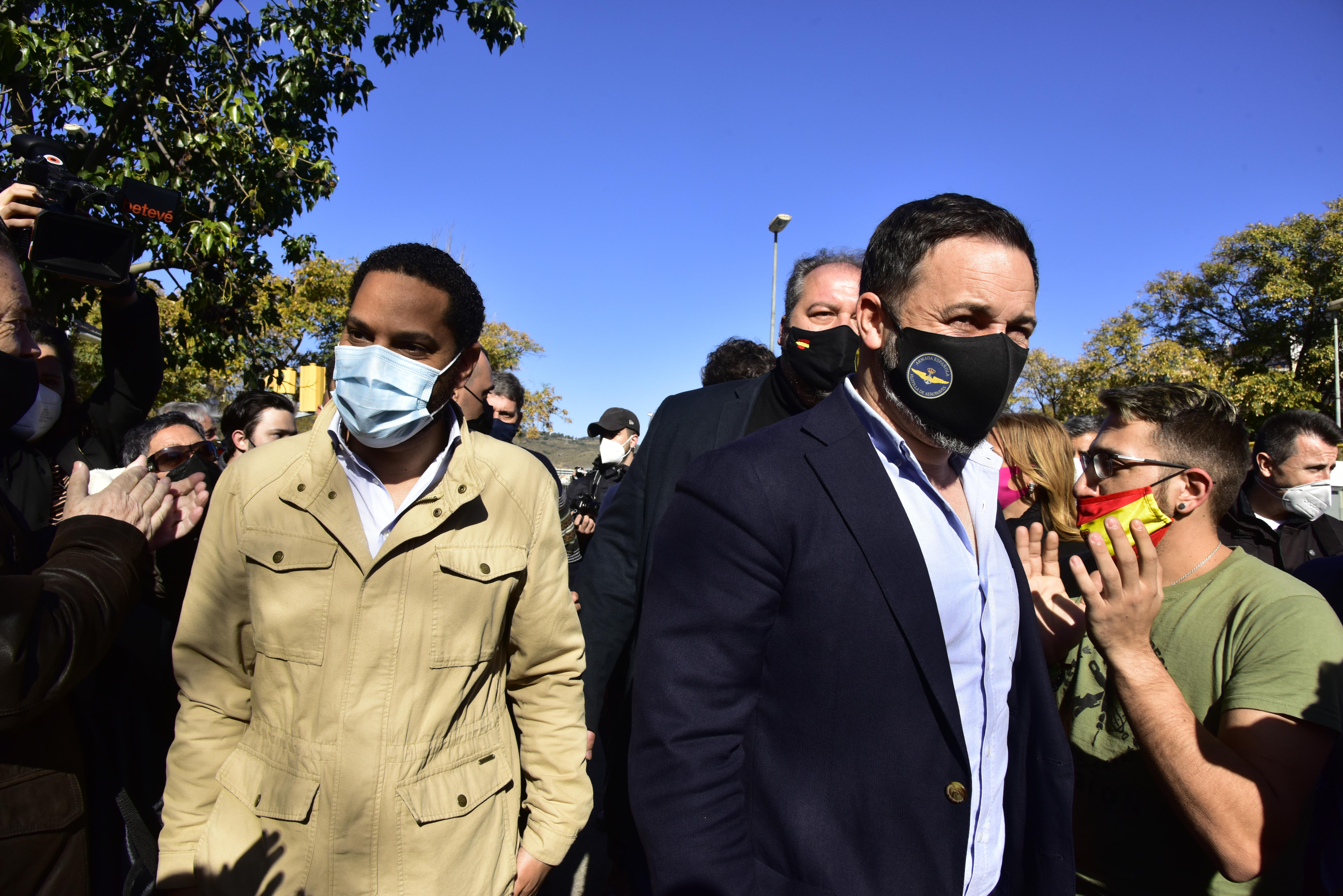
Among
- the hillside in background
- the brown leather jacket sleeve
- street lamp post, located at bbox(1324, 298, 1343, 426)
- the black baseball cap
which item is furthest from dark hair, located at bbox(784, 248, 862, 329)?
street lamp post, located at bbox(1324, 298, 1343, 426)

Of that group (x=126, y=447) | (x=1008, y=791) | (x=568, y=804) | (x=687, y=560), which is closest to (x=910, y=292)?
(x=687, y=560)

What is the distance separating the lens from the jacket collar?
1938mm

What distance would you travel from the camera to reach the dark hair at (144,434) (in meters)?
3.57

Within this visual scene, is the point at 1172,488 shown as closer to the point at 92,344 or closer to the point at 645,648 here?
the point at 645,648

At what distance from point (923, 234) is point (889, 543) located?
716 millimetres

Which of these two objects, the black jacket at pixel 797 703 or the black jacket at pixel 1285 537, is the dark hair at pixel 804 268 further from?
the black jacket at pixel 1285 537

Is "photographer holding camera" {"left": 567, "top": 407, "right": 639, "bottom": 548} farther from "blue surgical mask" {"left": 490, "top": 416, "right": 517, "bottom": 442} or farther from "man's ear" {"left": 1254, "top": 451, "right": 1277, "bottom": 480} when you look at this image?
"man's ear" {"left": 1254, "top": 451, "right": 1277, "bottom": 480}

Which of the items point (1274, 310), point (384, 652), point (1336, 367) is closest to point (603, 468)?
point (384, 652)

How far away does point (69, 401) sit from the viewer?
3.20 metres

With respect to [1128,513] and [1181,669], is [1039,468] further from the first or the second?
[1181,669]

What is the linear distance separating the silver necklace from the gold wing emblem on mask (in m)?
1.25

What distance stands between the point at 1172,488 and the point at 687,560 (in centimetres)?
175

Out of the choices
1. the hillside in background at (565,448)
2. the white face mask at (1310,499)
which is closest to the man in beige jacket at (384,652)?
the white face mask at (1310,499)

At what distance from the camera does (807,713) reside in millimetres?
1538
